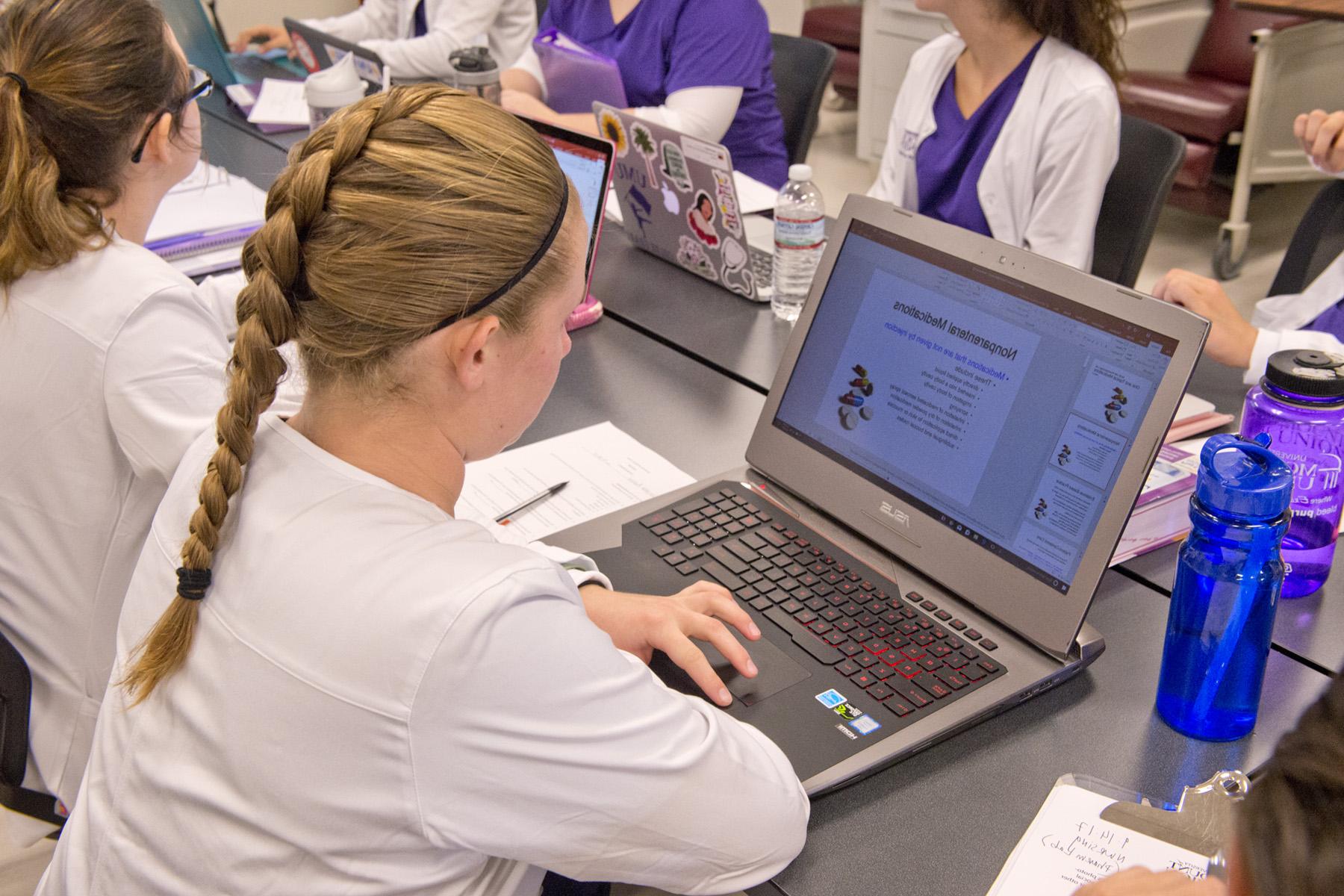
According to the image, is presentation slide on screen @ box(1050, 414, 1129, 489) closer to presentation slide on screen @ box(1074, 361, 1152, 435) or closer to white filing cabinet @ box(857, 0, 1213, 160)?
presentation slide on screen @ box(1074, 361, 1152, 435)

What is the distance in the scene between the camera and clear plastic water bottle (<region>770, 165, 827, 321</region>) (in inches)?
63.9

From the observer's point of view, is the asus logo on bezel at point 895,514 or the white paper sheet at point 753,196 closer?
the asus logo on bezel at point 895,514

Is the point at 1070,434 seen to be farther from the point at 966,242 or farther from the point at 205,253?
the point at 205,253

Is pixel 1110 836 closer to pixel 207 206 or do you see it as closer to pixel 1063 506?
pixel 1063 506

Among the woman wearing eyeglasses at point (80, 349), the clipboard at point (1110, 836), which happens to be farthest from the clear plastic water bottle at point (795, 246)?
the clipboard at point (1110, 836)

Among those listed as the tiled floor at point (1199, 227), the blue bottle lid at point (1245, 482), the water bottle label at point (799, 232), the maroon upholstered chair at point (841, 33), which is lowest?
the tiled floor at point (1199, 227)

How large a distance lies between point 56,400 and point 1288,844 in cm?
110

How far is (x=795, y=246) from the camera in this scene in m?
1.63

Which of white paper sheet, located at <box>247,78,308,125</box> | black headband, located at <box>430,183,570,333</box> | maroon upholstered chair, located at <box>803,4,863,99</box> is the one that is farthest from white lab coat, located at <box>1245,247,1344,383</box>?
maroon upholstered chair, located at <box>803,4,863,99</box>

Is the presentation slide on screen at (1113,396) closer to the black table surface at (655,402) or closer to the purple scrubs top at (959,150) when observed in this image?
the black table surface at (655,402)

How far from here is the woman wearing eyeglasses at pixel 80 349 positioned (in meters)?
1.11

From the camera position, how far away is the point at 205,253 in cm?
187

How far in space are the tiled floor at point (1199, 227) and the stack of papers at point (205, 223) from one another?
7.29 feet

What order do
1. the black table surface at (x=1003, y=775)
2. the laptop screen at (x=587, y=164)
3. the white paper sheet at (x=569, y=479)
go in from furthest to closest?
the laptop screen at (x=587, y=164) < the white paper sheet at (x=569, y=479) < the black table surface at (x=1003, y=775)
